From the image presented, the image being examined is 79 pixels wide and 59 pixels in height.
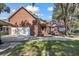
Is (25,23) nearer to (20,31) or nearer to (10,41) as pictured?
(20,31)

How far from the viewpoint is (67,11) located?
2.87 meters

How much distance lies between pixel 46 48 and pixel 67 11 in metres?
0.58

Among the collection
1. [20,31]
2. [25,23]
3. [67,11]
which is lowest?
[20,31]

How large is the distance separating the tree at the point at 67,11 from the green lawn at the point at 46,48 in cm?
18

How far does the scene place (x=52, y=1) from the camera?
2859 mm

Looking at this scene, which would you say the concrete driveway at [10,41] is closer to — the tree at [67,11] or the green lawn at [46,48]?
the green lawn at [46,48]

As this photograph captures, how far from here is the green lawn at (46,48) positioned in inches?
112

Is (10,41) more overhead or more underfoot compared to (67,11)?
more underfoot

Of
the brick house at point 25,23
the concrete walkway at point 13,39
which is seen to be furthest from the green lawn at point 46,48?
the brick house at point 25,23

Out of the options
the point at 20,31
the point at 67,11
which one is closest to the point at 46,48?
the point at 20,31

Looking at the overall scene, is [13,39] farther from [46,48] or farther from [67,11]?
[67,11]

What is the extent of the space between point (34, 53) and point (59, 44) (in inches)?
14.4

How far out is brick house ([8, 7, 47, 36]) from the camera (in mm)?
2865

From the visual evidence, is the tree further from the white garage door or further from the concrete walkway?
the white garage door
